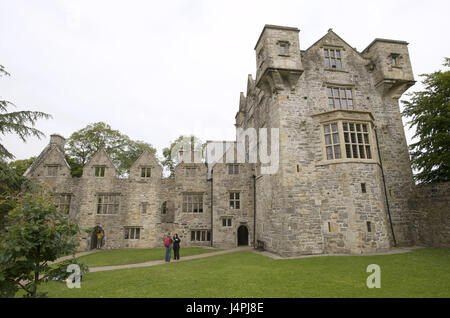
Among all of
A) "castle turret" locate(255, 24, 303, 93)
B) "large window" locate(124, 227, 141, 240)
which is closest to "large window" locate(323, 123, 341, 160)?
"castle turret" locate(255, 24, 303, 93)

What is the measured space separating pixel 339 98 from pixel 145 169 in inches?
786

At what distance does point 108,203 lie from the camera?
24.2 m

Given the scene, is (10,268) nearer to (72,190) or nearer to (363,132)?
(363,132)

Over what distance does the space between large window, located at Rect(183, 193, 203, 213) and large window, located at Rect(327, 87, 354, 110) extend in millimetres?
15213

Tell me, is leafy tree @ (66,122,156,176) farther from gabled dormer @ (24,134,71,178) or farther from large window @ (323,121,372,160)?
large window @ (323,121,372,160)

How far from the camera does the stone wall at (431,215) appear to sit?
15844mm

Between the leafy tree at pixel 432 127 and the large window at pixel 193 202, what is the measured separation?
1924cm

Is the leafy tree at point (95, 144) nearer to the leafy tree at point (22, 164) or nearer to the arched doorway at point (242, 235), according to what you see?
the leafy tree at point (22, 164)

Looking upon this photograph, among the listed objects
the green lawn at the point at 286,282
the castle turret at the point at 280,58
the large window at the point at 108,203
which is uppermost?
the castle turret at the point at 280,58

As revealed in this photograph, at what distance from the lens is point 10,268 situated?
5398 mm

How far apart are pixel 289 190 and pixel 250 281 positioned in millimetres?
8509

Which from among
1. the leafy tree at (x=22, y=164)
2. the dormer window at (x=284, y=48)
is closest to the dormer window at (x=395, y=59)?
the dormer window at (x=284, y=48)

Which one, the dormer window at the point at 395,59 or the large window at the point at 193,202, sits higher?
the dormer window at the point at 395,59
